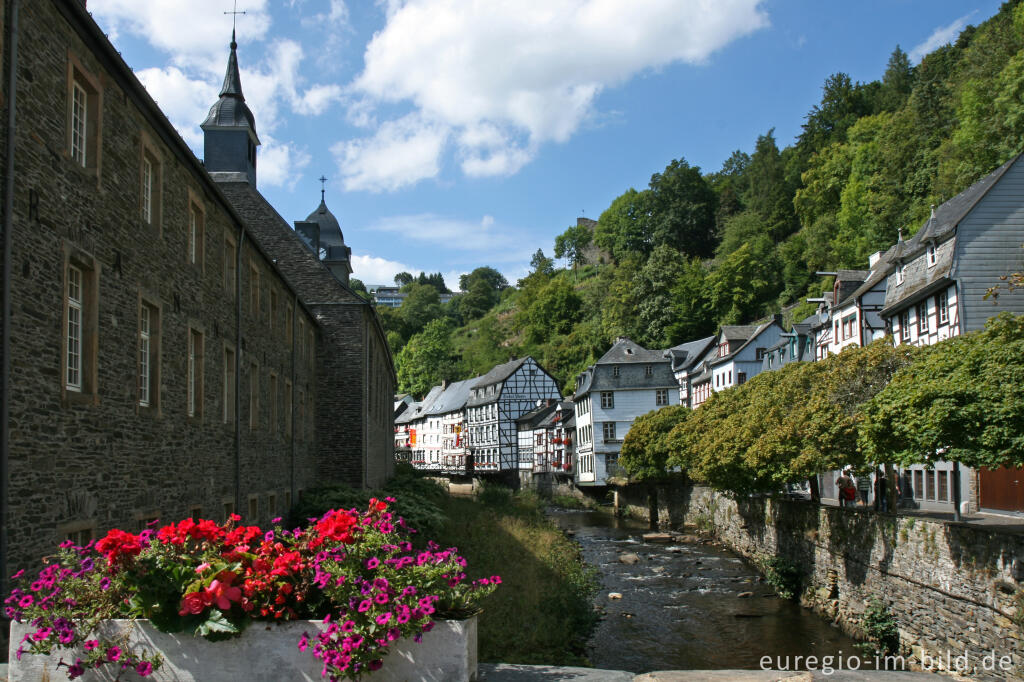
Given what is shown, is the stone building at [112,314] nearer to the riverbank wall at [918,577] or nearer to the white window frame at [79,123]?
the white window frame at [79,123]

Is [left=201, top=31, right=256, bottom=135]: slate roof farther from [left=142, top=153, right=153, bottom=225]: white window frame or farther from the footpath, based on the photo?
the footpath

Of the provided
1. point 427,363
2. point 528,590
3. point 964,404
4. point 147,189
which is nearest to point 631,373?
point 528,590

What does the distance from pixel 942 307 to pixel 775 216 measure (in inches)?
2468

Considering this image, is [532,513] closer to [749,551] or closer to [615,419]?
[749,551]

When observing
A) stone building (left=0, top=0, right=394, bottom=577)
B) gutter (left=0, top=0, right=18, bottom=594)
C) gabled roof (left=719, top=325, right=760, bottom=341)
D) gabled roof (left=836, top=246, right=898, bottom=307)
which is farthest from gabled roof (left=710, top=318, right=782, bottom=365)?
gutter (left=0, top=0, right=18, bottom=594)

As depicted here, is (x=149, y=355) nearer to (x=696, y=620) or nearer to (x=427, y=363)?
(x=696, y=620)

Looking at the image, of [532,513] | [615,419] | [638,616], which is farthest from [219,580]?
[615,419]

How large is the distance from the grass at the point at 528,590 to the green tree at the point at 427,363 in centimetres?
8953

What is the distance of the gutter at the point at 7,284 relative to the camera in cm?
764

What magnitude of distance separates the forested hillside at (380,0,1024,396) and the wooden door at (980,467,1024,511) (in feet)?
66.2

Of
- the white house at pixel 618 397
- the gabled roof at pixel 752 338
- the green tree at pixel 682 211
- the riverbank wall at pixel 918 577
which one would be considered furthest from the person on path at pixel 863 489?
the green tree at pixel 682 211

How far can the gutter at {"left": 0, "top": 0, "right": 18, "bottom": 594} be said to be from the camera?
25.1ft

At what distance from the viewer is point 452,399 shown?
3851 inches

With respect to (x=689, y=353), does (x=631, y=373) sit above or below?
below
